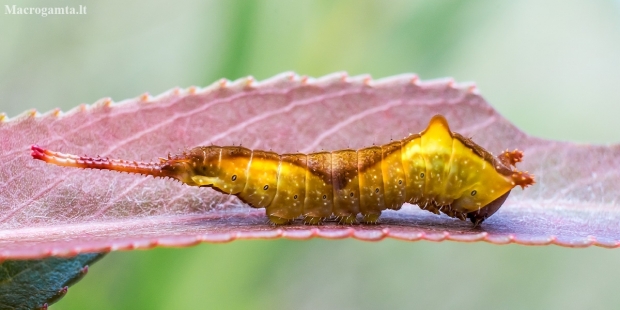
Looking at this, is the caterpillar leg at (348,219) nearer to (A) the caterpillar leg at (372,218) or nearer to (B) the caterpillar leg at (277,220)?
(A) the caterpillar leg at (372,218)

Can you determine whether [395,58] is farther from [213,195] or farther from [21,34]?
[21,34]

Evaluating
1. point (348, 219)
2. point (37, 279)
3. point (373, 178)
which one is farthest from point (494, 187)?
point (37, 279)

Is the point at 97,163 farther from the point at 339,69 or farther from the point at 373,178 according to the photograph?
the point at 339,69

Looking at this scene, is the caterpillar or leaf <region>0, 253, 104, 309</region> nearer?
leaf <region>0, 253, 104, 309</region>

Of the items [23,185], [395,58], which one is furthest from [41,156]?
[395,58]

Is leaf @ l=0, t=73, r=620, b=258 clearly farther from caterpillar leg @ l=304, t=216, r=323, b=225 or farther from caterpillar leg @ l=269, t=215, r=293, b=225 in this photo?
caterpillar leg @ l=304, t=216, r=323, b=225

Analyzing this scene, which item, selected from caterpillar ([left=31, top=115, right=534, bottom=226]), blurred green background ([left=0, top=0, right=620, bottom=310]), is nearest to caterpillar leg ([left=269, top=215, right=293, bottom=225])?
caterpillar ([left=31, top=115, right=534, bottom=226])
